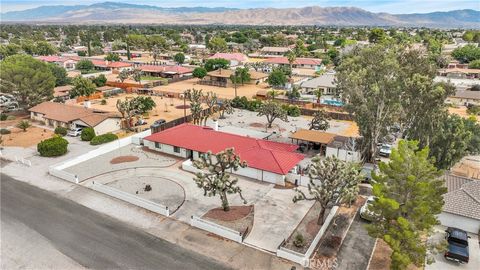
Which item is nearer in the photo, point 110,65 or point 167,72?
point 167,72

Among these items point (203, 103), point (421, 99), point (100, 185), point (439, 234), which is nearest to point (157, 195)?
point (100, 185)

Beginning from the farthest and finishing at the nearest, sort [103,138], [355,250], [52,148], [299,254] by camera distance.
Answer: [103,138], [52,148], [355,250], [299,254]

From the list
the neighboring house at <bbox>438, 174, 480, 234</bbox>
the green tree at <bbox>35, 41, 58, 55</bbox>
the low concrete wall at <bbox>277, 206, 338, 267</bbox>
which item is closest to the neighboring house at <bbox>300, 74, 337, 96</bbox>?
the neighboring house at <bbox>438, 174, 480, 234</bbox>

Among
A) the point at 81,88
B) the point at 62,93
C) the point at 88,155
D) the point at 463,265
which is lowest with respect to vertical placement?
the point at 463,265

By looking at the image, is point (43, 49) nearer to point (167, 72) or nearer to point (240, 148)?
point (167, 72)

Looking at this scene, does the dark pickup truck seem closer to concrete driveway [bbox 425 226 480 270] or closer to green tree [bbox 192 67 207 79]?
concrete driveway [bbox 425 226 480 270]

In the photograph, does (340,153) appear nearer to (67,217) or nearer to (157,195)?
(157,195)

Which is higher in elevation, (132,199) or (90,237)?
(132,199)

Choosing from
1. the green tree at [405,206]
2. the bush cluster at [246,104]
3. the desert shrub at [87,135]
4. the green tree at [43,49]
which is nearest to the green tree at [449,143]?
the green tree at [405,206]

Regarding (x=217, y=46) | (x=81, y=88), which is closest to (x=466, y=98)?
(x=81, y=88)
